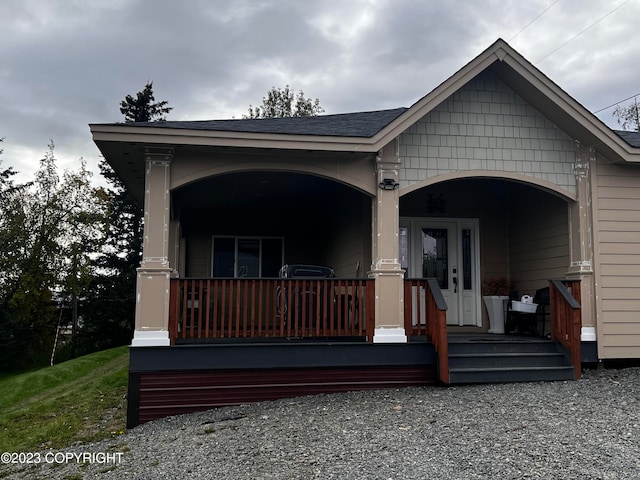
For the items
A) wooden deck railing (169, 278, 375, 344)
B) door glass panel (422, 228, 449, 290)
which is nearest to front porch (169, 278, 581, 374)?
wooden deck railing (169, 278, 375, 344)

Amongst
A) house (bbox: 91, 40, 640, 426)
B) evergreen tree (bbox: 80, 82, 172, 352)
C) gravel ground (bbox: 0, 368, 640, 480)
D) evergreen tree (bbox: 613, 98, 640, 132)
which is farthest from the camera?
evergreen tree (bbox: 613, 98, 640, 132)

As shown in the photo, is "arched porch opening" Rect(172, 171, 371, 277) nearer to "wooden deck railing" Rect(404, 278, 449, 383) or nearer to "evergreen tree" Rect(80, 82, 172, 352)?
"wooden deck railing" Rect(404, 278, 449, 383)

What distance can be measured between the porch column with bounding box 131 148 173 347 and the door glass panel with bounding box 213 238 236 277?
432 cm

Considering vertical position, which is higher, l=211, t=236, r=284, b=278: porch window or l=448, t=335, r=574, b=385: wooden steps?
l=211, t=236, r=284, b=278: porch window

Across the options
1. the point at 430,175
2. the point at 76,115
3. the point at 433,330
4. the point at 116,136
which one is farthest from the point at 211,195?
the point at 76,115

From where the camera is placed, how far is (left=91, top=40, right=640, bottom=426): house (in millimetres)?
6156

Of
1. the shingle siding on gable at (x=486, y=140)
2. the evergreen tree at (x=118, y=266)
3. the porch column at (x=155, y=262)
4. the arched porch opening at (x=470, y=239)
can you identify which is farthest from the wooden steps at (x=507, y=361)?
the evergreen tree at (x=118, y=266)

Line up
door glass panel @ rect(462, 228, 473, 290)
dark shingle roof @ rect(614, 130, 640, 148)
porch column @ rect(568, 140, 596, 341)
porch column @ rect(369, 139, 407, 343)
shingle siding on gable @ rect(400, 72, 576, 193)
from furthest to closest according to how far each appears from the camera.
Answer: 1. door glass panel @ rect(462, 228, 473, 290)
2. dark shingle roof @ rect(614, 130, 640, 148)
3. porch column @ rect(568, 140, 596, 341)
4. shingle siding on gable @ rect(400, 72, 576, 193)
5. porch column @ rect(369, 139, 407, 343)

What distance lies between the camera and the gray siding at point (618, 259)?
711 cm

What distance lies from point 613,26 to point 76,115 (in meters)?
23.0

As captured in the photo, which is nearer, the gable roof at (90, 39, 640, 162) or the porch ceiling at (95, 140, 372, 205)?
the gable roof at (90, 39, 640, 162)

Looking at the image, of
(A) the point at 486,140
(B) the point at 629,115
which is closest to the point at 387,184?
(A) the point at 486,140

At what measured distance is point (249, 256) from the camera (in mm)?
10688

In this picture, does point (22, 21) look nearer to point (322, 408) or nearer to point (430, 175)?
point (430, 175)
